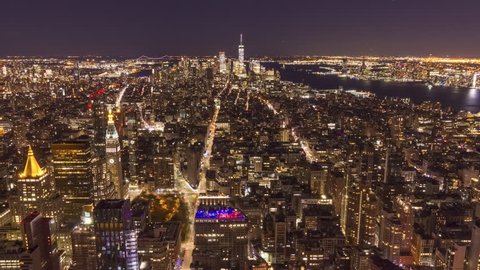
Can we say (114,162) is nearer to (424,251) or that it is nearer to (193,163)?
(193,163)

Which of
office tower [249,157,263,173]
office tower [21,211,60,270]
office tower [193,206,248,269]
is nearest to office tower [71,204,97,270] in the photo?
office tower [21,211,60,270]

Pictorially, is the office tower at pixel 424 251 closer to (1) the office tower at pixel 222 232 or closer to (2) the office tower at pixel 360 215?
(2) the office tower at pixel 360 215

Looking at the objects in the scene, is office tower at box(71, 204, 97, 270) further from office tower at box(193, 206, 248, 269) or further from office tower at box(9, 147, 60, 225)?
office tower at box(193, 206, 248, 269)

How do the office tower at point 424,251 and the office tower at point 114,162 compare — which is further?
the office tower at point 114,162

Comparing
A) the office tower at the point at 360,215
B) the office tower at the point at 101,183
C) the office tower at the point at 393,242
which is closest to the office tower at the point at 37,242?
the office tower at the point at 101,183

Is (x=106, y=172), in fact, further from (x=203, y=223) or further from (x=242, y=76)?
(x=242, y=76)

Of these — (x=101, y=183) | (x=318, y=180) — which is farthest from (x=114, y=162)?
(x=318, y=180)

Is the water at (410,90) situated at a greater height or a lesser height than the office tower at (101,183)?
greater

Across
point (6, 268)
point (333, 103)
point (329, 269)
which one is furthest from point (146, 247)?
Answer: point (333, 103)
